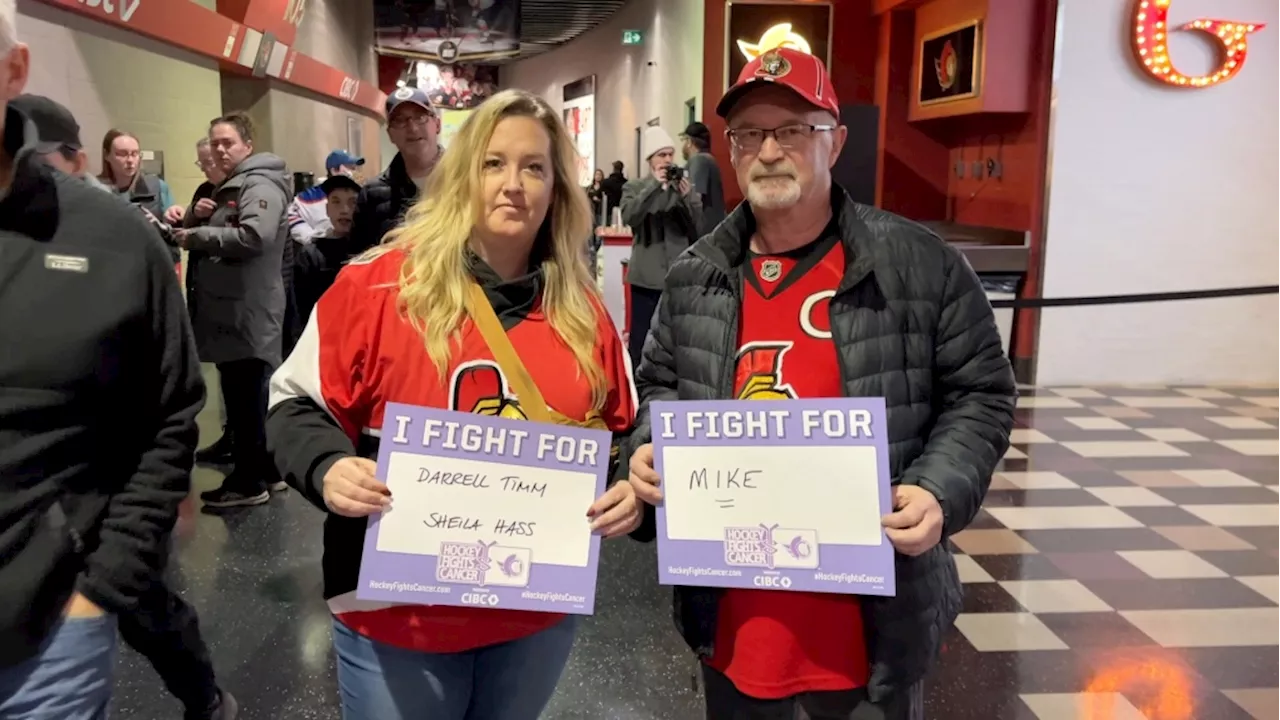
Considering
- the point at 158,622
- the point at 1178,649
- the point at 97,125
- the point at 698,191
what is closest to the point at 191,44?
the point at 97,125

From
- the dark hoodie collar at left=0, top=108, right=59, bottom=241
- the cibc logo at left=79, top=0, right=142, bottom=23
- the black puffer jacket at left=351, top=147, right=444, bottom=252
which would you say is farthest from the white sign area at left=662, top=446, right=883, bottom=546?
the cibc logo at left=79, top=0, right=142, bottom=23

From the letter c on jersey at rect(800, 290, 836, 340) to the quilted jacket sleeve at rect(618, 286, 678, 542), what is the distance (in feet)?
0.79

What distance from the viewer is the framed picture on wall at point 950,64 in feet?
23.4

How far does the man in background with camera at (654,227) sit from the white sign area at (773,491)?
14.3 feet

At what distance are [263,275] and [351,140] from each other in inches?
422

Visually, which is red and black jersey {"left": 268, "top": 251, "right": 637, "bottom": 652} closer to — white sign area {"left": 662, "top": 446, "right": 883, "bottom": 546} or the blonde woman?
the blonde woman

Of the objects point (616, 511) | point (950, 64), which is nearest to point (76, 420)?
point (616, 511)

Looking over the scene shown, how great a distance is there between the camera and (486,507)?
145 centimetres

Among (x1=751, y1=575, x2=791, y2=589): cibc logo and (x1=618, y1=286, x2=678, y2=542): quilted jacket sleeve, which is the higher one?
(x1=618, y1=286, x2=678, y2=542): quilted jacket sleeve

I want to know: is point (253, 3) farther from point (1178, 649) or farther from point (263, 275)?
point (1178, 649)

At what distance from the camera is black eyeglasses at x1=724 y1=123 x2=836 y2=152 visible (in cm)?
158

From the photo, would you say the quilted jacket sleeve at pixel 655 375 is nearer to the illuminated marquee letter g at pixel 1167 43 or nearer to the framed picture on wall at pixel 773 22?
the illuminated marquee letter g at pixel 1167 43

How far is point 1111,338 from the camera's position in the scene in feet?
23.4

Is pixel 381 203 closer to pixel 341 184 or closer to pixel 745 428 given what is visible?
pixel 341 184
